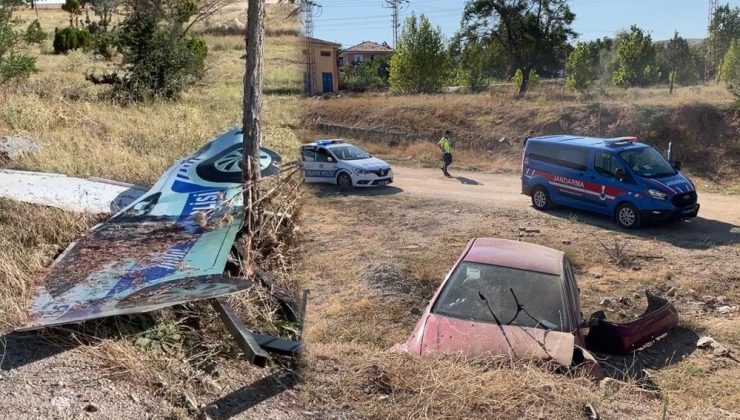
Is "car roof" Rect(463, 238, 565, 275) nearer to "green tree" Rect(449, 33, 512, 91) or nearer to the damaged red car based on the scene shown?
the damaged red car

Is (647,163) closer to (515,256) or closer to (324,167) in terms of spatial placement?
(324,167)

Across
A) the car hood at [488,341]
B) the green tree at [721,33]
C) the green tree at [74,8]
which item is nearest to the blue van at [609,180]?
the car hood at [488,341]

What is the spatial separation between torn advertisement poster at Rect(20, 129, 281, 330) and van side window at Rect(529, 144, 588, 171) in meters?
8.06

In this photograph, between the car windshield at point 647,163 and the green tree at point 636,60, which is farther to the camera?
the green tree at point 636,60

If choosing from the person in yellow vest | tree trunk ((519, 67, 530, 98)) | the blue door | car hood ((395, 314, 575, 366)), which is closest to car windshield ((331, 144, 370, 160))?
the blue door

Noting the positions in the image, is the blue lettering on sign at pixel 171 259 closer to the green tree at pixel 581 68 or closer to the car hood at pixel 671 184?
the car hood at pixel 671 184

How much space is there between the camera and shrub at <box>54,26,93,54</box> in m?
27.6

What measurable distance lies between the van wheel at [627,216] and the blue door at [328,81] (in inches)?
345

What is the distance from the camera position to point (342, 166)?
814 centimetres

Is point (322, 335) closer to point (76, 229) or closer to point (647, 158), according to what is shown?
point (76, 229)

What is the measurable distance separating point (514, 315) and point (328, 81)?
77.6 inches

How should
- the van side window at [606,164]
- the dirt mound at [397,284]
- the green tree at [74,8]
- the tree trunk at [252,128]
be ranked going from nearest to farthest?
the tree trunk at [252,128] → the dirt mound at [397,284] → the van side window at [606,164] → the green tree at [74,8]

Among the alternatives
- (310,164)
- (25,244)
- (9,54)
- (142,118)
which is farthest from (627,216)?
(9,54)

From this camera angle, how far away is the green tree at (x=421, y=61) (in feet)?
78.7
